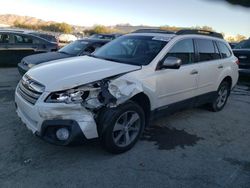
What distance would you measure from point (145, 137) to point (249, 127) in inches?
91.1

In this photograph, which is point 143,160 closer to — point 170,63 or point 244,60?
point 170,63

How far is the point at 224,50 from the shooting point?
668 cm

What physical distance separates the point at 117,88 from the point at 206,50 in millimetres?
2720

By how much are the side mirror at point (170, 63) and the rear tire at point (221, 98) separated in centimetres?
230

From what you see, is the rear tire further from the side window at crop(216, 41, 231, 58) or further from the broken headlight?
the broken headlight

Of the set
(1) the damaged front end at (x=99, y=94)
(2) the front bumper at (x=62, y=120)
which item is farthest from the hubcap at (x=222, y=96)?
(2) the front bumper at (x=62, y=120)

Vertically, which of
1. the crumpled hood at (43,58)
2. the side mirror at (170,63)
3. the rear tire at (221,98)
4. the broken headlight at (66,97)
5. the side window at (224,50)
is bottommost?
the rear tire at (221,98)

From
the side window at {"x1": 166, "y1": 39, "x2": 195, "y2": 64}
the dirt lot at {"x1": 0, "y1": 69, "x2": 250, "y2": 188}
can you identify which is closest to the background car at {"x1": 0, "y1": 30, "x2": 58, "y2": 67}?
the dirt lot at {"x1": 0, "y1": 69, "x2": 250, "y2": 188}

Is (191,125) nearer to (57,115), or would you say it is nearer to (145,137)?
(145,137)

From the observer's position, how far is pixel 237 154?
4520 mm

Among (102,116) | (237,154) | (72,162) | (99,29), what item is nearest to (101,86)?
(102,116)

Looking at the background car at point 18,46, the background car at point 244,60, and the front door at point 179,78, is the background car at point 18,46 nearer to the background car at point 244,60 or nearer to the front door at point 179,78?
the background car at point 244,60

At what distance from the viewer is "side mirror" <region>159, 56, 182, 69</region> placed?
4.61 metres

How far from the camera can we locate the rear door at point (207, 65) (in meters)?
5.68
